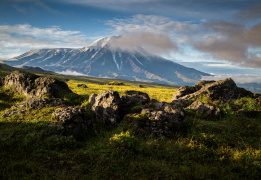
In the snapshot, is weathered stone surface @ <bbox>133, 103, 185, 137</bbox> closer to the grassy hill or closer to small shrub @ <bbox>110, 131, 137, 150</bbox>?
the grassy hill

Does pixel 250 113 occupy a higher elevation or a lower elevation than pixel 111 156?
higher

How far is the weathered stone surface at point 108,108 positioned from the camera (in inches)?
500

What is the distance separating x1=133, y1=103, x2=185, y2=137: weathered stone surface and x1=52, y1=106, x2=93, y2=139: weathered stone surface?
364 centimetres

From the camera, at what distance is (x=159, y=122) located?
11.6m

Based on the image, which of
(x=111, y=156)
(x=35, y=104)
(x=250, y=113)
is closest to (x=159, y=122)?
(x=111, y=156)

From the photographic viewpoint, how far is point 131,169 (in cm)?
731

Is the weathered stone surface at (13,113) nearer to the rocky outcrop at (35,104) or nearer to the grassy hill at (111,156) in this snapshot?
the rocky outcrop at (35,104)

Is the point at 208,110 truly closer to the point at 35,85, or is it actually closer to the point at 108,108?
the point at 108,108

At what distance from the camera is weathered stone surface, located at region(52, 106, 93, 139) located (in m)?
10.3

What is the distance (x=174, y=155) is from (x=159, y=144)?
1.12m

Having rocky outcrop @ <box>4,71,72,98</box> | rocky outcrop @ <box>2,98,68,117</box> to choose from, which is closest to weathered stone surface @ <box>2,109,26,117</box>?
rocky outcrop @ <box>2,98,68,117</box>

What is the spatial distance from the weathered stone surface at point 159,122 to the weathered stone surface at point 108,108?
6.67 ft

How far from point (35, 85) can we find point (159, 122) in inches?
679

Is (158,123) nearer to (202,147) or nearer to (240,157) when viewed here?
(202,147)
